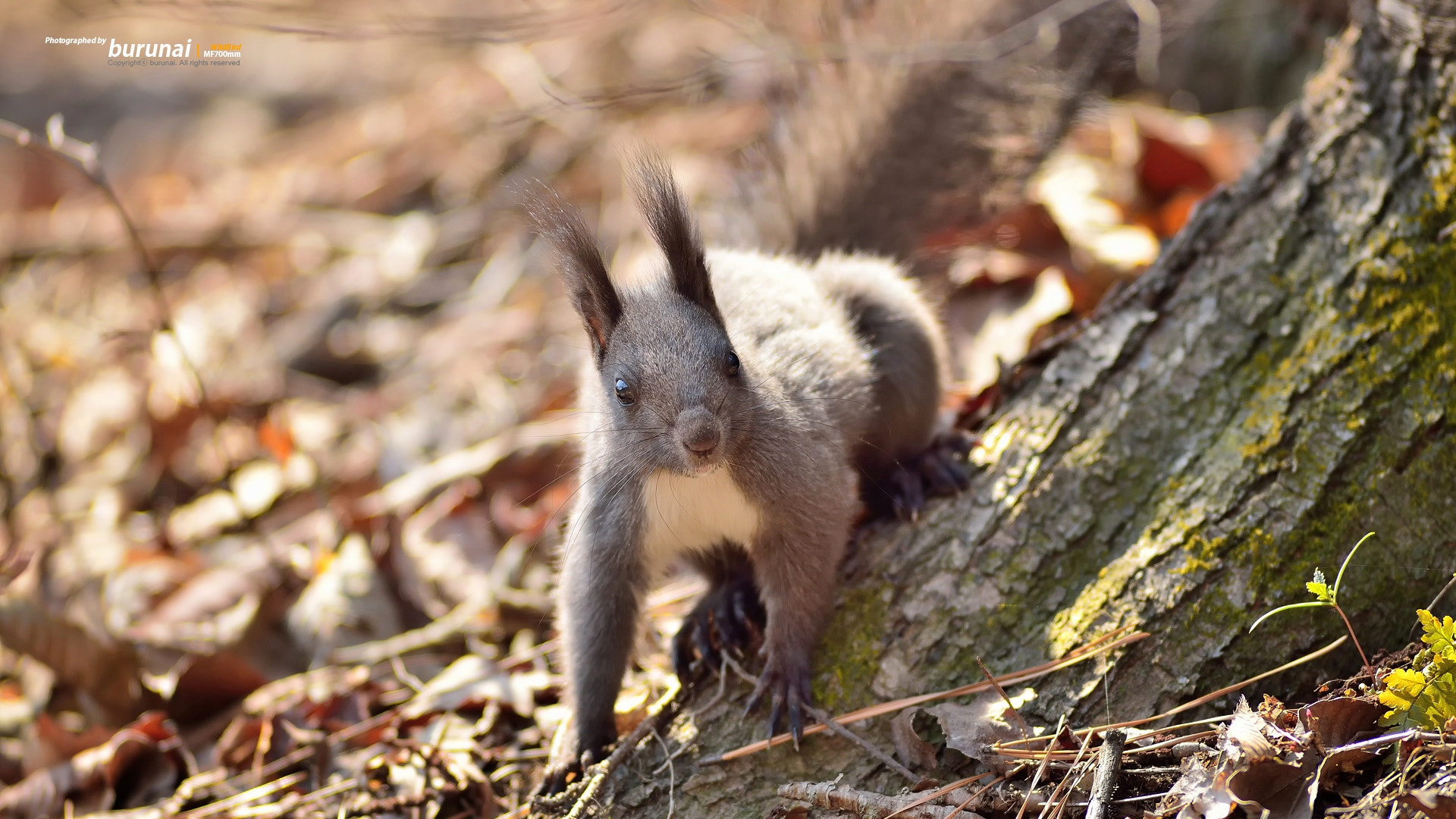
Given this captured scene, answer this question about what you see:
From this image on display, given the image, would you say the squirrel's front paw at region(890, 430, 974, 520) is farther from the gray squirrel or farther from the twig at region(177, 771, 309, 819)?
the twig at region(177, 771, 309, 819)

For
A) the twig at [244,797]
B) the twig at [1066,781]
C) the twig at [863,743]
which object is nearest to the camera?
the twig at [1066,781]

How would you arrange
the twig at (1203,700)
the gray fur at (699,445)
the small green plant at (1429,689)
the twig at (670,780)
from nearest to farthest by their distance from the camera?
the small green plant at (1429,689) → the twig at (1203,700) → the twig at (670,780) → the gray fur at (699,445)

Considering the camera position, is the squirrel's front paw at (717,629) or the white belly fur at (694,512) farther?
the squirrel's front paw at (717,629)

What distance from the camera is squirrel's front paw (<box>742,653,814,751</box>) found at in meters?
2.72

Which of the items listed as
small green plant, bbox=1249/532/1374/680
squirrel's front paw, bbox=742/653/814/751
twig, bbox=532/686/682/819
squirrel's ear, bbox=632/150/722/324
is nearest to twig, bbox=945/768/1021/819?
squirrel's front paw, bbox=742/653/814/751

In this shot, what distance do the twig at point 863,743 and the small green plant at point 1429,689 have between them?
101cm

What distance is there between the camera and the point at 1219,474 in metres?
2.75

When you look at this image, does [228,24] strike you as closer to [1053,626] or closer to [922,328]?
[922,328]

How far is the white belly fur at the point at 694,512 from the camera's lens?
116 inches

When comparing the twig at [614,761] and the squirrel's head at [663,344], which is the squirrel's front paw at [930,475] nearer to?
the squirrel's head at [663,344]

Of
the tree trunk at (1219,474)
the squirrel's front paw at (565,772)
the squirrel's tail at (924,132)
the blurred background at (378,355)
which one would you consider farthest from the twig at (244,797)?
the squirrel's tail at (924,132)

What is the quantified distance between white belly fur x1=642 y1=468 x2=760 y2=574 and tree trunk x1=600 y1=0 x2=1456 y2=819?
384mm

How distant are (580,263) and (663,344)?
330mm

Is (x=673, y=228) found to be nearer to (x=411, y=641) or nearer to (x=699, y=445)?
(x=699, y=445)
